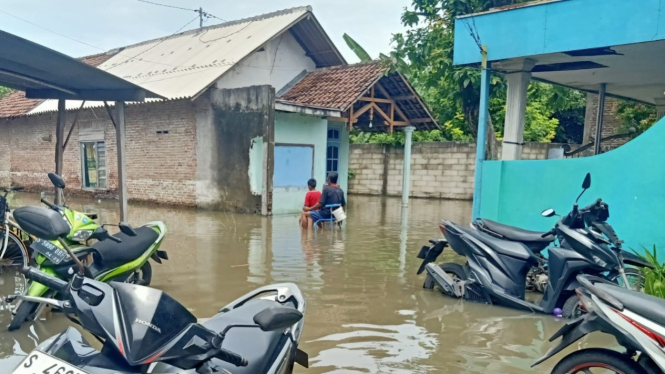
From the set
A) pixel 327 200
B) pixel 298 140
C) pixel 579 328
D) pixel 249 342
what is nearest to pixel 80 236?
pixel 249 342

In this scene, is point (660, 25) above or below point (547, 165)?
above

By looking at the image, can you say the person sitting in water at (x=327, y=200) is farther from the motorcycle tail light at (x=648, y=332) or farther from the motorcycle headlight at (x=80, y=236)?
the motorcycle tail light at (x=648, y=332)

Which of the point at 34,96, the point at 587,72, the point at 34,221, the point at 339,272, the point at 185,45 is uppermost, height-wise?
the point at 185,45

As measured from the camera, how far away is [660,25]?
605 cm

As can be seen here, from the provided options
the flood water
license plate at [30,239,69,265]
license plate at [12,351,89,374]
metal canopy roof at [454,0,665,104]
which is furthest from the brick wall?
license plate at [12,351,89,374]

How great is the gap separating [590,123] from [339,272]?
40.8 ft

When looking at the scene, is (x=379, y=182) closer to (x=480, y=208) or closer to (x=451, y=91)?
(x=451, y=91)

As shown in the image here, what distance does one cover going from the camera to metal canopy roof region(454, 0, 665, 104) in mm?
6277

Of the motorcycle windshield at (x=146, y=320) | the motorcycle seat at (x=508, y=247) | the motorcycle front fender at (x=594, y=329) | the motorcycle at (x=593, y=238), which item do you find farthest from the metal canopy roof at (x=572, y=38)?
the motorcycle windshield at (x=146, y=320)

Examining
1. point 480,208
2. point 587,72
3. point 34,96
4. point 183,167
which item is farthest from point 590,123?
point 34,96

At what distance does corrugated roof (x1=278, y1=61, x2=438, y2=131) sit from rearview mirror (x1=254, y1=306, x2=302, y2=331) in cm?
1089

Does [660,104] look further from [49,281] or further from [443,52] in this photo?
[49,281]

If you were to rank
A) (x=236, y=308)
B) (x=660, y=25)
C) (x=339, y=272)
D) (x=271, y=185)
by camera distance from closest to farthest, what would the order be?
1. (x=236, y=308)
2. (x=660, y=25)
3. (x=339, y=272)
4. (x=271, y=185)

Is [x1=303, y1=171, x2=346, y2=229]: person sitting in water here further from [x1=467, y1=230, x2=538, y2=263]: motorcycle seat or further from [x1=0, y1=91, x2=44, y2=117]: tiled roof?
[x1=0, y1=91, x2=44, y2=117]: tiled roof
